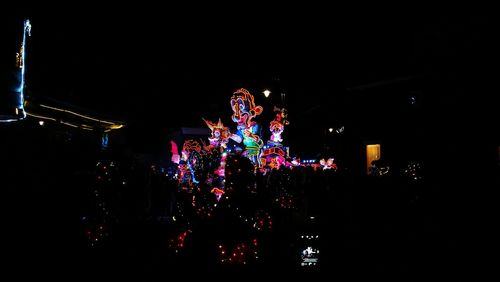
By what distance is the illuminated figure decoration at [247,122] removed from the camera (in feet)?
51.9

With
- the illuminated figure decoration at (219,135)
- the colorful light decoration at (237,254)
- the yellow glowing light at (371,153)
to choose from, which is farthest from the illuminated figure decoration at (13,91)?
the illuminated figure decoration at (219,135)

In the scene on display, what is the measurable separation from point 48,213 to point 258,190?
9.52ft

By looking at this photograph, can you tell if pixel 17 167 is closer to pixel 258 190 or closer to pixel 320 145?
pixel 258 190

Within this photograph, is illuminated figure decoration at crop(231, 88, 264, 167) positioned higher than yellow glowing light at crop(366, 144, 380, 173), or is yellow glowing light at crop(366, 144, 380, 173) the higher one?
illuminated figure decoration at crop(231, 88, 264, 167)

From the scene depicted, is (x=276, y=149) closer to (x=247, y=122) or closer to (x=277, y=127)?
(x=277, y=127)

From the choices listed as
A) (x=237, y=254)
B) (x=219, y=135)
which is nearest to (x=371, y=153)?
(x=219, y=135)

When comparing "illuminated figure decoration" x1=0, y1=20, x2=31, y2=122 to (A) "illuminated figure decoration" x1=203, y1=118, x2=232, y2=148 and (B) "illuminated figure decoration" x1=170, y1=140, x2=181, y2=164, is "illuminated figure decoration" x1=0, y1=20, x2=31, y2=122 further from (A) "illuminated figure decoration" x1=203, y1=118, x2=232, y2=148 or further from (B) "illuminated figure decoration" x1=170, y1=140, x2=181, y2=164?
(B) "illuminated figure decoration" x1=170, y1=140, x2=181, y2=164

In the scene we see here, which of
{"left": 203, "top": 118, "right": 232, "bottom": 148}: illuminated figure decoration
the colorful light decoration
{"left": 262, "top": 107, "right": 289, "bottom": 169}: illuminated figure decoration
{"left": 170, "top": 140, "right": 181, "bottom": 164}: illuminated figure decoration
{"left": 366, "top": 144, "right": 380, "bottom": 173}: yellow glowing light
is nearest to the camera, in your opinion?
the colorful light decoration

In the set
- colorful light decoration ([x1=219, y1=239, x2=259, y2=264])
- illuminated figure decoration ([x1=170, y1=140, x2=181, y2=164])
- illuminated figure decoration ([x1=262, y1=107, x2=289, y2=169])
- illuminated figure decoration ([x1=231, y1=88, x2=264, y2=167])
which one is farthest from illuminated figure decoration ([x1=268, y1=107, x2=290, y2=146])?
colorful light decoration ([x1=219, y1=239, x2=259, y2=264])

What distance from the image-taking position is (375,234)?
6059mm

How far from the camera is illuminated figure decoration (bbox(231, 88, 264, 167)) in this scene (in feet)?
51.9

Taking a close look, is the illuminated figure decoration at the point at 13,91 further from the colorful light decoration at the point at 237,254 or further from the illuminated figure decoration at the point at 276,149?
the illuminated figure decoration at the point at 276,149

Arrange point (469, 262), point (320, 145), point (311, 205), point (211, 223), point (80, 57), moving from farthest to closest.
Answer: point (320, 145)
point (80, 57)
point (311, 205)
point (211, 223)
point (469, 262)

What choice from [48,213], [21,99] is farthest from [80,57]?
[48,213]
